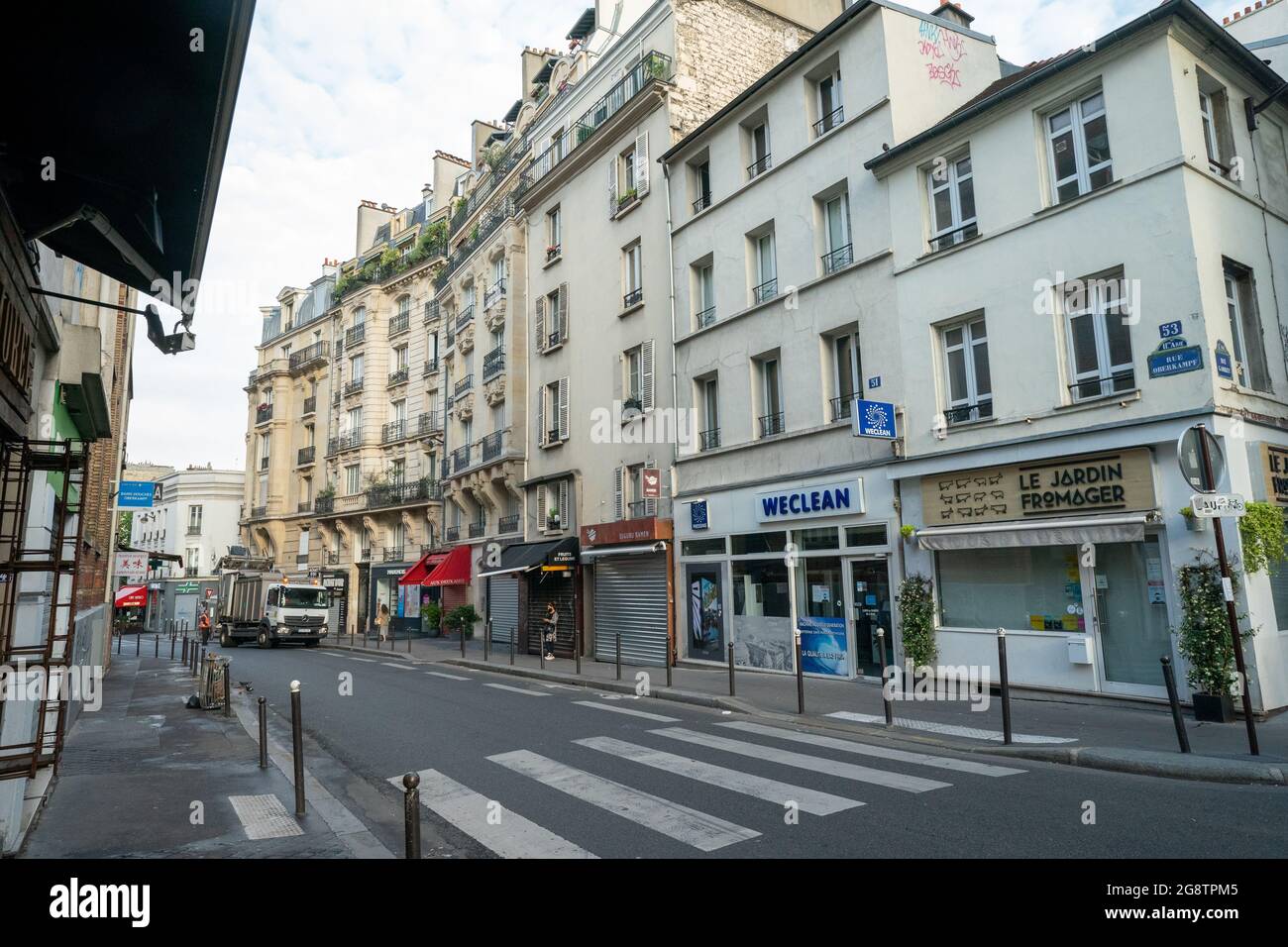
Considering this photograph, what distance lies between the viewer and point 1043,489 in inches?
460

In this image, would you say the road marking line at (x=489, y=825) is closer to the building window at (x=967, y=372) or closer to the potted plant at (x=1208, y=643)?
the potted plant at (x=1208, y=643)

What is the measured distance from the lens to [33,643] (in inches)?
241

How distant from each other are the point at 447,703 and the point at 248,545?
142 feet

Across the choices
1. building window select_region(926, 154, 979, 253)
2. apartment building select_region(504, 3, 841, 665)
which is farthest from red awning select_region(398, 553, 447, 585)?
building window select_region(926, 154, 979, 253)

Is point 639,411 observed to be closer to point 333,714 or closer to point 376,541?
point 333,714

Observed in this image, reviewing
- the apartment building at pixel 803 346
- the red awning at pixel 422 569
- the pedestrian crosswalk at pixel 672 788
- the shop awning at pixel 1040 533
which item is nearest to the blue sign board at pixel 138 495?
the apartment building at pixel 803 346

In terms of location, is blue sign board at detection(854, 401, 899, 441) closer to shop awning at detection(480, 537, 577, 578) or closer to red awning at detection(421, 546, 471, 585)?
shop awning at detection(480, 537, 577, 578)

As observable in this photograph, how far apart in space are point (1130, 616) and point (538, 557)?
15521 millimetres

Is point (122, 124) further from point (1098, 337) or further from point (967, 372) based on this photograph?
point (967, 372)

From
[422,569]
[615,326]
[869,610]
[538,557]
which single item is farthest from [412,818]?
[422,569]

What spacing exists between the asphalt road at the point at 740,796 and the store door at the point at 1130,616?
151 inches

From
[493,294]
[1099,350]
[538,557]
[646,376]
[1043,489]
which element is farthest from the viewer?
[493,294]

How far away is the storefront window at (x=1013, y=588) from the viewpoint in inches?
457
